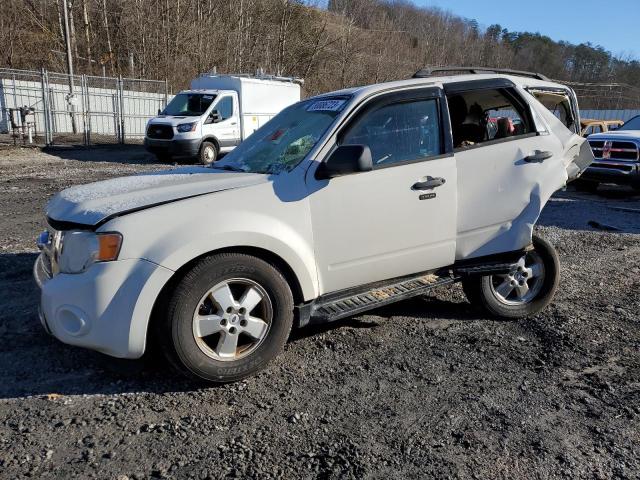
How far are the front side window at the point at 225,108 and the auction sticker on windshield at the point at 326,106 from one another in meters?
13.8

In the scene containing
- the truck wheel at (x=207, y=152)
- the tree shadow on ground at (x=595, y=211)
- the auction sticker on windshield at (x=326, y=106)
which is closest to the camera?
the auction sticker on windshield at (x=326, y=106)

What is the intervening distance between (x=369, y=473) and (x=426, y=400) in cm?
81

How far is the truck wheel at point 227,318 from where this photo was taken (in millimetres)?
3111

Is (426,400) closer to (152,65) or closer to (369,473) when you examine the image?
(369,473)

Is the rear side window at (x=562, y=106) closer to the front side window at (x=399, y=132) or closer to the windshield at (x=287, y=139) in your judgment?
the front side window at (x=399, y=132)

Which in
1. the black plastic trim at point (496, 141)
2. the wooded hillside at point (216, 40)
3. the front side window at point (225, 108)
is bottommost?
the black plastic trim at point (496, 141)

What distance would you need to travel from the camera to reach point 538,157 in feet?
14.0

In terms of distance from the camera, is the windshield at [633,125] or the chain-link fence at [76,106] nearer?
the windshield at [633,125]

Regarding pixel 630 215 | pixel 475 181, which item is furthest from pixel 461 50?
pixel 475 181

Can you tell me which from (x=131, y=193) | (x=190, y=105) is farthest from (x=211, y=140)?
(x=131, y=193)

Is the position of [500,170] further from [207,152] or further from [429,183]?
[207,152]

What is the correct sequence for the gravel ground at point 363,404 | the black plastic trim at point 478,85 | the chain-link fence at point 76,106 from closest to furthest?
the gravel ground at point 363,404 → the black plastic trim at point 478,85 → the chain-link fence at point 76,106

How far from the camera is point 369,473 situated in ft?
8.36

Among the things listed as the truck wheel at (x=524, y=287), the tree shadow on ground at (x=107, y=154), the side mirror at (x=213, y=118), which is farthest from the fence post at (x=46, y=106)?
the truck wheel at (x=524, y=287)
